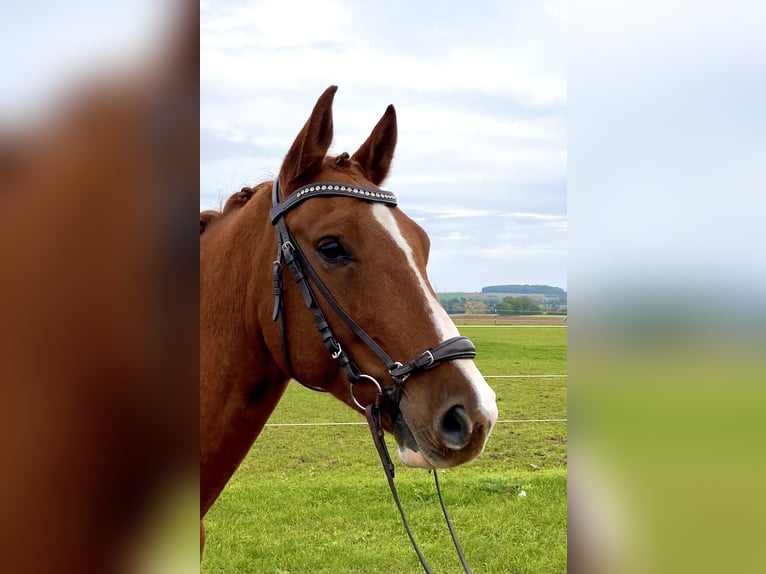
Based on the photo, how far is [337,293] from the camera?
1.45 metres

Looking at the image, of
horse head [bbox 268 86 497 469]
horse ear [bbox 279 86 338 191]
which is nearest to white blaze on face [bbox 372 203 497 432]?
horse head [bbox 268 86 497 469]

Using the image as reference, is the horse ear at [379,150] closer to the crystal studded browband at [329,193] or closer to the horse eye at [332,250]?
the crystal studded browband at [329,193]

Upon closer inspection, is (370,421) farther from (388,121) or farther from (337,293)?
(388,121)

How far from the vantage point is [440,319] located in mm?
1349

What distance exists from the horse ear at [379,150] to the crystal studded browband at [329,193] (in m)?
0.23

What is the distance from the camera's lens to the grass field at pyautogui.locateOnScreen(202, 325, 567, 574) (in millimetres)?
3668

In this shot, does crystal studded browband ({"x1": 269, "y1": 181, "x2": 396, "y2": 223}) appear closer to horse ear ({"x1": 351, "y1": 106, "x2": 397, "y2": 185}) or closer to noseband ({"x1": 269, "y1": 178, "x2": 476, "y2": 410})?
noseband ({"x1": 269, "y1": 178, "x2": 476, "y2": 410})

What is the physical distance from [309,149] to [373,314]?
518mm

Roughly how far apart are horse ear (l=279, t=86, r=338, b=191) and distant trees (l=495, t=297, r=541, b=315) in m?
7.84

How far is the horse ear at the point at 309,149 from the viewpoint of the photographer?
1.51 m
